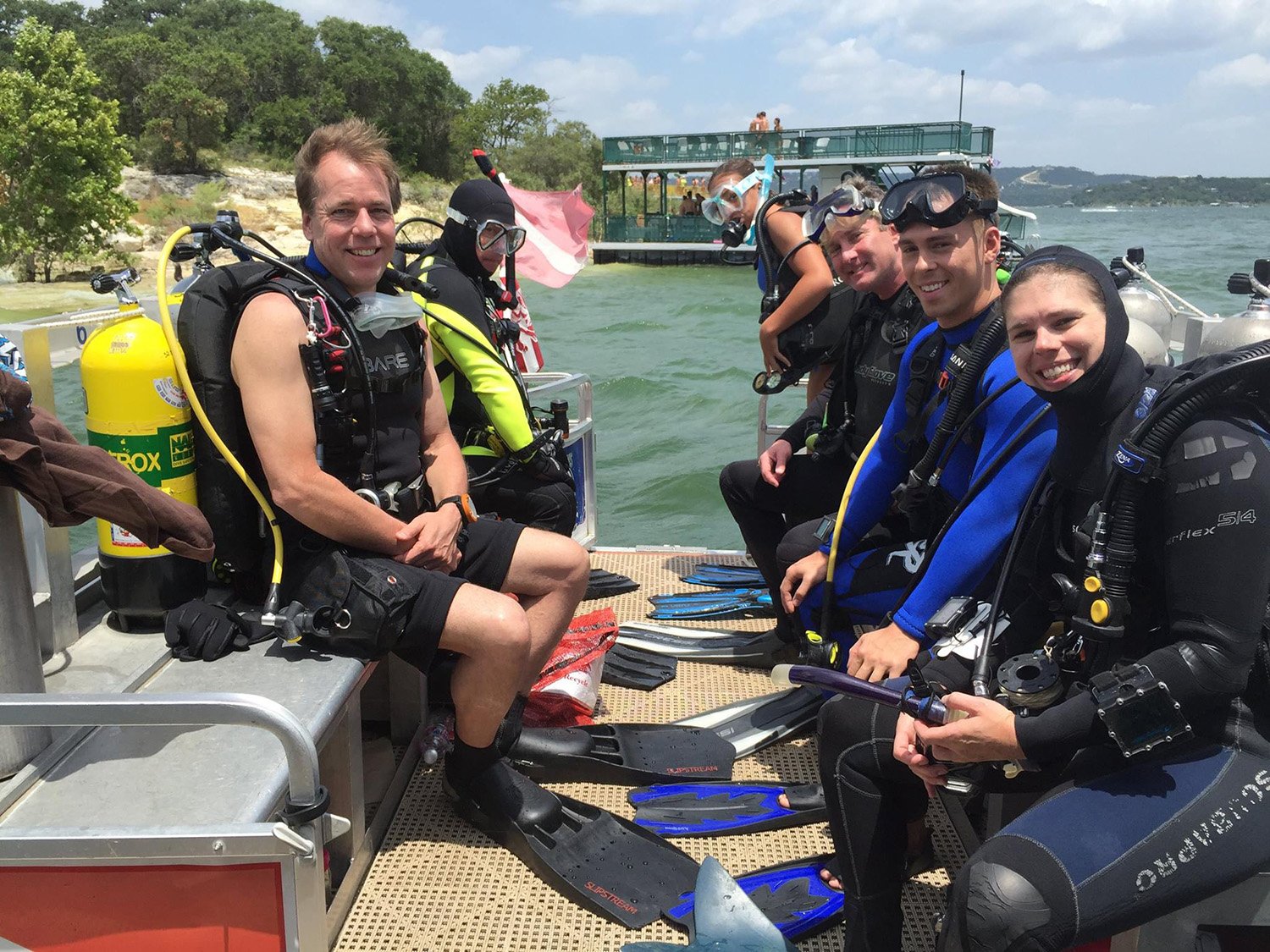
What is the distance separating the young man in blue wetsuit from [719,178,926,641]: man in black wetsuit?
35 centimetres

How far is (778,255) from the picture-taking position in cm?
407

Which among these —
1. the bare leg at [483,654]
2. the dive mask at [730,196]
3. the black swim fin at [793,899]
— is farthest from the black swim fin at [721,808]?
the dive mask at [730,196]

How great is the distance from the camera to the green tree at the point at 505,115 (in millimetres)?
48678

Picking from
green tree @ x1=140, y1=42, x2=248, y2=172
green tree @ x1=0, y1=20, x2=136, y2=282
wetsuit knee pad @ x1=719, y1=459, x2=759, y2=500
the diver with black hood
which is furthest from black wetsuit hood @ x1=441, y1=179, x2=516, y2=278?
green tree @ x1=140, y1=42, x2=248, y2=172

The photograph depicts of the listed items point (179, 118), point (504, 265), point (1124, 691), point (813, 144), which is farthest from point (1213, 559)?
point (179, 118)

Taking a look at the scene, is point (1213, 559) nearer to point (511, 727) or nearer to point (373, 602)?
point (373, 602)

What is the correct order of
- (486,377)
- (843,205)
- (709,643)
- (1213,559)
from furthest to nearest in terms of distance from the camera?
(709,643)
(486,377)
(843,205)
(1213,559)

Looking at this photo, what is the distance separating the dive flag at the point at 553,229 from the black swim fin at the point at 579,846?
4675mm

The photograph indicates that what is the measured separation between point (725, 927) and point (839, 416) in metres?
1.84

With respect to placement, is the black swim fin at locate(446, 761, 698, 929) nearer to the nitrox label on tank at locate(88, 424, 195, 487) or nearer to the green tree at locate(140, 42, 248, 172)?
the nitrox label on tank at locate(88, 424, 195, 487)

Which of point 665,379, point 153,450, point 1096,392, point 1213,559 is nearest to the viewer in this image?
point 1213,559

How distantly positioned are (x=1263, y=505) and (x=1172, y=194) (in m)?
196

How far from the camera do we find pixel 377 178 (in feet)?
8.26

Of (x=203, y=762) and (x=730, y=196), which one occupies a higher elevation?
(x=730, y=196)
